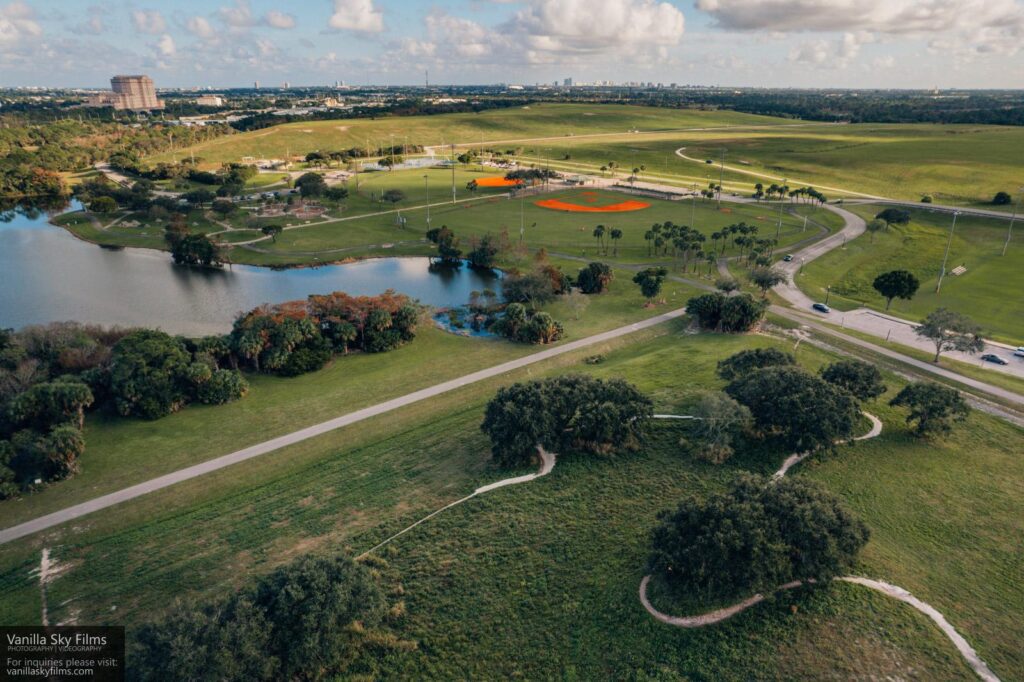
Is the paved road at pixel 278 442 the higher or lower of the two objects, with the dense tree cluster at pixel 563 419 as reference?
lower

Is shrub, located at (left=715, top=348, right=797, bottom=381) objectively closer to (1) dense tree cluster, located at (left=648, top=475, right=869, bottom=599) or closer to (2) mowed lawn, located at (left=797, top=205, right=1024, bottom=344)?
(1) dense tree cluster, located at (left=648, top=475, right=869, bottom=599)

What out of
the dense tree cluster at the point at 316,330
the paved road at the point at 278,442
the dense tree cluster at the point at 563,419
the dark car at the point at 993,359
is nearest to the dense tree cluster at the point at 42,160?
the dense tree cluster at the point at 316,330

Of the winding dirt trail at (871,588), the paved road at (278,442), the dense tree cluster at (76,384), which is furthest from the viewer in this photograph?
the dense tree cluster at (76,384)

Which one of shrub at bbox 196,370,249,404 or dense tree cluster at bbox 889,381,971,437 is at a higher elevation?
dense tree cluster at bbox 889,381,971,437

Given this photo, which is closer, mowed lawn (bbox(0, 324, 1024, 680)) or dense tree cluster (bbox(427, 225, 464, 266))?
mowed lawn (bbox(0, 324, 1024, 680))

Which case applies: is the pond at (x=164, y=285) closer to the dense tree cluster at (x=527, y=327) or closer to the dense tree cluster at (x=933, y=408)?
the dense tree cluster at (x=527, y=327)

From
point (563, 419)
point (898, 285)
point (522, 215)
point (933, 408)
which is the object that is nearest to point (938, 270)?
point (898, 285)

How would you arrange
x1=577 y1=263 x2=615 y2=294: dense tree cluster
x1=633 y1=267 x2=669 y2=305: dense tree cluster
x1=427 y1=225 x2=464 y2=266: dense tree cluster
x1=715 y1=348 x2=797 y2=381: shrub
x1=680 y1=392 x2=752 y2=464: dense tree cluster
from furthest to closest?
x1=427 y1=225 x2=464 y2=266: dense tree cluster, x1=577 y1=263 x2=615 y2=294: dense tree cluster, x1=633 y1=267 x2=669 y2=305: dense tree cluster, x1=715 y1=348 x2=797 y2=381: shrub, x1=680 y1=392 x2=752 y2=464: dense tree cluster

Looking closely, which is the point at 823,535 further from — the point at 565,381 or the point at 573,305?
the point at 573,305


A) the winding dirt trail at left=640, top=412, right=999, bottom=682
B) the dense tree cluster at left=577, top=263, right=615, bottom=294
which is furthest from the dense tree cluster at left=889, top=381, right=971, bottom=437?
the dense tree cluster at left=577, top=263, right=615, bottom=294
